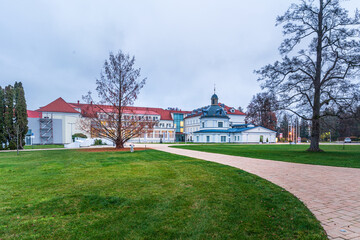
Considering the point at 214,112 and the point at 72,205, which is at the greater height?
the point at 214,112

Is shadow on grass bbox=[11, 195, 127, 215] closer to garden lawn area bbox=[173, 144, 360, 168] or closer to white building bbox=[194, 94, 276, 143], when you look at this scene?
garden lawn area bbox=[173, 144, 360, 168]

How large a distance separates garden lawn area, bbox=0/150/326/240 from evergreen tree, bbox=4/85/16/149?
23.5m

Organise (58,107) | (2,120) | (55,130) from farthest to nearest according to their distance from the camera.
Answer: (58,107), (55,130), (2,120)

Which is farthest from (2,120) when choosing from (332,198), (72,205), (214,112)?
(214,112)

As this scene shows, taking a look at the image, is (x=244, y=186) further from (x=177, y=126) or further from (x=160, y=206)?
(x=177, y=126)

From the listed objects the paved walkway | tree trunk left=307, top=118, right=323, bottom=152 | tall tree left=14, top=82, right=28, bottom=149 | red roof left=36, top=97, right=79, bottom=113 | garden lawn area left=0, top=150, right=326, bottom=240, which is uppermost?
red roof left=36, top=97, right=79, bottom=113

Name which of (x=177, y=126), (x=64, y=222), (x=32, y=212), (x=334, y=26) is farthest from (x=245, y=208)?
(x=177, y=126)

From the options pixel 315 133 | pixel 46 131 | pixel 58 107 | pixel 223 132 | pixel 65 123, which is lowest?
pixel 223 132

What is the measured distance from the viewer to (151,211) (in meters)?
3.95

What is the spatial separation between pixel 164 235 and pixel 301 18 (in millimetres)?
22030

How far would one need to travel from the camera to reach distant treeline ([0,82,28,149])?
963 inches

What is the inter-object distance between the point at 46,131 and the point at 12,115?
21.7 m

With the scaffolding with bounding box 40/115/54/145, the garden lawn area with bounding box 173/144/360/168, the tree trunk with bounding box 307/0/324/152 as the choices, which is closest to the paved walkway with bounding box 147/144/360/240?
the garden lawn area with bounding box 173/144/360/168

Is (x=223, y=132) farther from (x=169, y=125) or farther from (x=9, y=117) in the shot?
(x=9, y=117)
